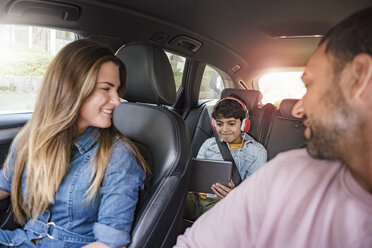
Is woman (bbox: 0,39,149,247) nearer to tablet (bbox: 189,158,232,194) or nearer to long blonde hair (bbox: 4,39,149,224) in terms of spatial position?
long blonde hair (bbox: 4,39,149,224)

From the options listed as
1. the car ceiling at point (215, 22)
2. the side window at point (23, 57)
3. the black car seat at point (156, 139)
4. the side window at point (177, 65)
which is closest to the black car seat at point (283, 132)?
the car ceiling at point (215, 22)

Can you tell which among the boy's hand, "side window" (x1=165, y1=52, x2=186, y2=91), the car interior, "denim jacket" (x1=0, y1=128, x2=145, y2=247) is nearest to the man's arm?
the car interior

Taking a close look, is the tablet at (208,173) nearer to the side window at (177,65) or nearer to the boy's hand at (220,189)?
the boy's hand at (220,189)

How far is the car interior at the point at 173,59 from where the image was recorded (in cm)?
132

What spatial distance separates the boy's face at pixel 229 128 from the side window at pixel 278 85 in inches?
65.4

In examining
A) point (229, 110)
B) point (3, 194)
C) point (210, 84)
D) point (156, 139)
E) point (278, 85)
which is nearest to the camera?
point (3, 194)

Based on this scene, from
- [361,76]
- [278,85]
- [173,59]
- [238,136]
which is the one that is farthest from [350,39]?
[278,85]

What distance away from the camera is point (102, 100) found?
1.20 metres

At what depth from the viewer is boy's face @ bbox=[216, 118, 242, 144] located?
226cm

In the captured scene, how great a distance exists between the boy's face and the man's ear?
5.26 feet

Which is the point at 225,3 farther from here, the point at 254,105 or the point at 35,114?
the point at 35,114

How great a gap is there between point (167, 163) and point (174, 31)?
4.23ft

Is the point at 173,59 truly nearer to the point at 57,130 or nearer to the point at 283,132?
the point at 283,132

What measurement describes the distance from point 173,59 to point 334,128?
7.41 ft
